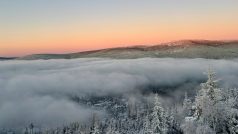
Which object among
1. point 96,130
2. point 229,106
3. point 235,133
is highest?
point 229,106

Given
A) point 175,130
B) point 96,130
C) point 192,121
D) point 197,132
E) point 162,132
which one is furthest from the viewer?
point 96,130

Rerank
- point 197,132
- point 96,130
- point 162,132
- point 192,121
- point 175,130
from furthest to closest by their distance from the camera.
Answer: point 96,130
point 175,130
point 162,132
point 192,121
point 197,132

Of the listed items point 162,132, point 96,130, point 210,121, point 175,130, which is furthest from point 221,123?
point 96,130

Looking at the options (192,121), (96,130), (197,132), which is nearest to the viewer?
(197,132)

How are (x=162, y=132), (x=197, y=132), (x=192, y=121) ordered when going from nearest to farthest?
1. (x=197, y=132)
2. (x=192, y=121)
3. (x=162, y=132)

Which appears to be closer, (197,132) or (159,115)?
(197,132)

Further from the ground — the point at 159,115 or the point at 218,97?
the point at 218,97

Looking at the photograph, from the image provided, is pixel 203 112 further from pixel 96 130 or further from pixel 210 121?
pixel 96 130

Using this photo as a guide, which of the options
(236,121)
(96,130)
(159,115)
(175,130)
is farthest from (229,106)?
(96,130)

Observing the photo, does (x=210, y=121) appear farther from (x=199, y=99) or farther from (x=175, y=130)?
(x=175, y=130)
